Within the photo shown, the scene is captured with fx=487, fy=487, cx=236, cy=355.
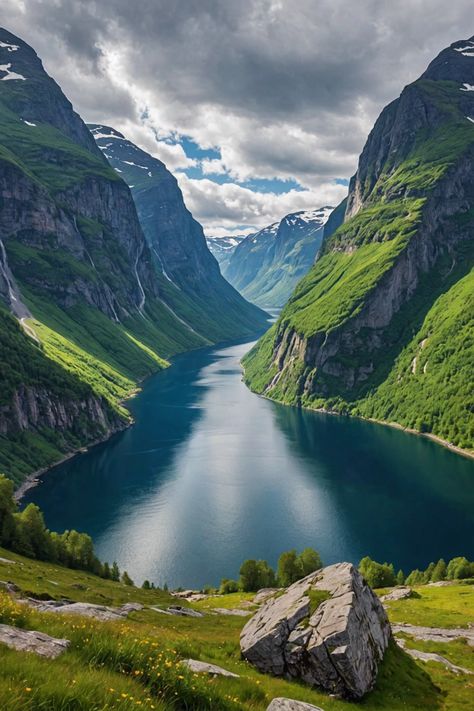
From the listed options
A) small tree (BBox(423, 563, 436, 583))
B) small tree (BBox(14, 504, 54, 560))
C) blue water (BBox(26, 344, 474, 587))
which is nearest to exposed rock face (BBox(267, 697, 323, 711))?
small tree (BBox(14, 504, 54, 560))

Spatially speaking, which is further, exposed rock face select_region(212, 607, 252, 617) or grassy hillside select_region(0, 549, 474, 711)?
exposed rock face select_region(212, 607, 252, 617)

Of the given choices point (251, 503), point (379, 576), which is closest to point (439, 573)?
point (379, 576)

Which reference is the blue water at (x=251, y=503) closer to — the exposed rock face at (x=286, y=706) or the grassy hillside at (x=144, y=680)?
the grassy hillside at (x=144, y=680)

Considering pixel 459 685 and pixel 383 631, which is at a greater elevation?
pixel 383 631

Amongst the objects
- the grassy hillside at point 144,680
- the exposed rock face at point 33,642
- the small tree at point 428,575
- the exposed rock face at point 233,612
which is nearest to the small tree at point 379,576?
the small tree at point 428,575

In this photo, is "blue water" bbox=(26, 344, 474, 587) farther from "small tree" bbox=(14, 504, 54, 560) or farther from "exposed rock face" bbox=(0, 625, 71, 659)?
"exposed rock face" bbox=(0, 625, 71, 659)

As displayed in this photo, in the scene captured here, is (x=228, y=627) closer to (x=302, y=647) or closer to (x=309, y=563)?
(x=302, y=647)

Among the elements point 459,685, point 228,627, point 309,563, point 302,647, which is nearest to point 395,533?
point 309,563
